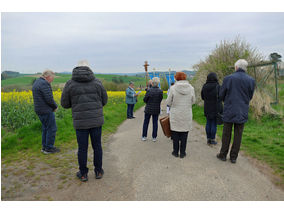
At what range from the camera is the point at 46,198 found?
2867mm

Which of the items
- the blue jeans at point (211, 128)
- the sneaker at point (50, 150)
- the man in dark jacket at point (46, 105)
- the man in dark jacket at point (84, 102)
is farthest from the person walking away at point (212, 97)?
the sneaker at point (50, 150)

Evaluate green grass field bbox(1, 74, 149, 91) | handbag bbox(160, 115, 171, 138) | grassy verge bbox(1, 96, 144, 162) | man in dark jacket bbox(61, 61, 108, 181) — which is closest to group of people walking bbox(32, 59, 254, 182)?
man in dark jacket bbox(61, 61, 108, 181)

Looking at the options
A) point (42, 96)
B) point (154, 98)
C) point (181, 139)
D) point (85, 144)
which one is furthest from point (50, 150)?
point (181, 139)

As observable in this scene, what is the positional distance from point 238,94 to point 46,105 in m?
Answer: 4.13

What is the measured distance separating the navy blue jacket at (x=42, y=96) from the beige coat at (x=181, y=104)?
2.74m

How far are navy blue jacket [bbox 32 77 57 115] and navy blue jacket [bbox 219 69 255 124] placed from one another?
386 centimetres

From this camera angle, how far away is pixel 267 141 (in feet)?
17.3

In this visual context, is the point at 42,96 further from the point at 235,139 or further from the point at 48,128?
the point at 235,139

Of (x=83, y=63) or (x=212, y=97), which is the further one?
(x=212, y=97)

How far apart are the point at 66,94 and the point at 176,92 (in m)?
2.31

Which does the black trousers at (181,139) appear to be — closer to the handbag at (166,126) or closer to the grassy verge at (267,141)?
the handbag at (166,126)

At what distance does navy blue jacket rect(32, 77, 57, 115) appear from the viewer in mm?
4277

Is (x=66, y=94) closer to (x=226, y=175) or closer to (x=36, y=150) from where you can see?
(x=36, y=150)

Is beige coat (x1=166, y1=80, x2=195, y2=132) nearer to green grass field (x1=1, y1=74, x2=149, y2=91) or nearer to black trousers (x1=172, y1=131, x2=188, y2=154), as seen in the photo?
black trousers (x1=172, y1=131, x2=188, y2=154)
